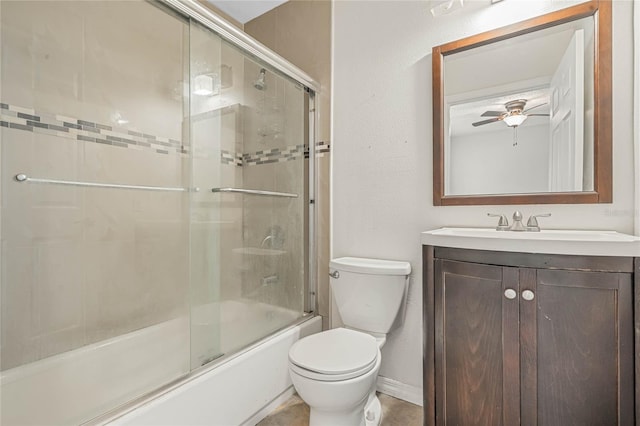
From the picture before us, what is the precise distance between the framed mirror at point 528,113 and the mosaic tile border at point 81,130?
4.49 ft

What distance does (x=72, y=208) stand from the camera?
1.41 meters

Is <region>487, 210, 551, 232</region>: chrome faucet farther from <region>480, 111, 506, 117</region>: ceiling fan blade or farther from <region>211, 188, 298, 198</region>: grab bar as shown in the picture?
<region>211, 188, 298, 198</region>: grab bar

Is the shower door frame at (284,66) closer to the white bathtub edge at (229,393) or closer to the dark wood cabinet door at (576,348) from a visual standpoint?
the white bathtub edge at (229,393)

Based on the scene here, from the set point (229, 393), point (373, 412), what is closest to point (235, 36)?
point (229, 393)

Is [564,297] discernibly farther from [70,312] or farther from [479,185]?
[70,312]

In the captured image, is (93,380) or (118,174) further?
(118,174)

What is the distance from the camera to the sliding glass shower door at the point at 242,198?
4.77 feet

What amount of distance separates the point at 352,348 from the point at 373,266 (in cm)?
42

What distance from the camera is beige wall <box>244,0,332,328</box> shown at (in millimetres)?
2014

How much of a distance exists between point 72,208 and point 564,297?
1977 millimetres

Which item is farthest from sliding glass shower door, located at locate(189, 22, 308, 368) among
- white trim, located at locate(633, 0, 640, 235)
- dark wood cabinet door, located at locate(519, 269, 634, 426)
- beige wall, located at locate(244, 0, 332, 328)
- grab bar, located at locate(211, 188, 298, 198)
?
white trim, located at locate(633, 0, 640, 235)

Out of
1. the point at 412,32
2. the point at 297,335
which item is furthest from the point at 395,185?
the point at 297,335

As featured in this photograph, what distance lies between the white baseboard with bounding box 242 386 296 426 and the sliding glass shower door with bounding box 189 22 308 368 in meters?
0.33

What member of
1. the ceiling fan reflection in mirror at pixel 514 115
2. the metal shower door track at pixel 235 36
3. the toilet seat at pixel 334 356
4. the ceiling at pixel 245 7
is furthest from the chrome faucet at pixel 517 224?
the ceiling at pixel 245 7
